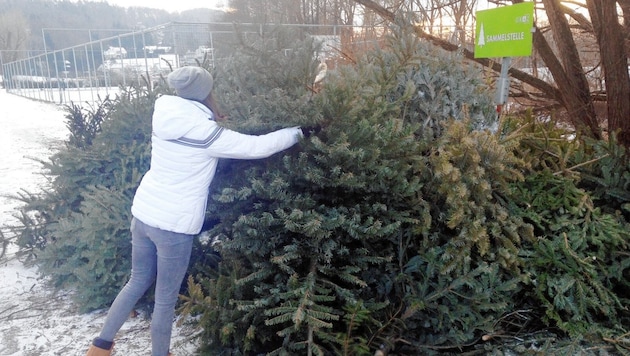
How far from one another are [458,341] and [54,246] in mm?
3337

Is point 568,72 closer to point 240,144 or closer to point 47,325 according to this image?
point 240,144

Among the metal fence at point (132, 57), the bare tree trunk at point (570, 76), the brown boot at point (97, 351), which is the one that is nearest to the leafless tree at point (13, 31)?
the metal fence at point (132, 57)

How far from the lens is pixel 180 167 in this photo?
8.94ft

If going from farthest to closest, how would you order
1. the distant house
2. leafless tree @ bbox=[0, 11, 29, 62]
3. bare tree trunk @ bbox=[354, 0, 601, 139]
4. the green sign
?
1. leafless tree @ bbox=[0, 11, 29, 62]
2. the distant house
3. bare tree trunk @ bbox=[354, 0, 601, 139]
4. the green sign

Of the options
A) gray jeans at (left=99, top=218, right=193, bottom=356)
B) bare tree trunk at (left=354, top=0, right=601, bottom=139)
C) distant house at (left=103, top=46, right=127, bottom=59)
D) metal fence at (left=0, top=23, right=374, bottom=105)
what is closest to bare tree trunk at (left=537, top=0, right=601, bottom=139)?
bare tree trunk at (left=354, top=0, right=601, bottom=139)

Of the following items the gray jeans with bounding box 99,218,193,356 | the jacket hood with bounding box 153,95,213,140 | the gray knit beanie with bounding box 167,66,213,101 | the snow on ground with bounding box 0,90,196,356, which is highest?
the gray knit beanie with bounding box 167,66,213,101

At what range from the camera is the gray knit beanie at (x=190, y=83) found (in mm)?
2715

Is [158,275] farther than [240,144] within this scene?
Yes

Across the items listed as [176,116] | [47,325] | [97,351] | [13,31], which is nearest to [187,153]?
[176,116]

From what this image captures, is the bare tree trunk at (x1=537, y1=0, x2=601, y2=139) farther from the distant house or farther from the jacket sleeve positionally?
the distant house

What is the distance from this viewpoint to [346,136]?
2770 mm

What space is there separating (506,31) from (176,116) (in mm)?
3009

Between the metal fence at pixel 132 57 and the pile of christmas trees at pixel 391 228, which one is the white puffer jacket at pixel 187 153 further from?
the metal fence at pixel 132 57

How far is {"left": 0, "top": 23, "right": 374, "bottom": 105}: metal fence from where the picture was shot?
5371mm
